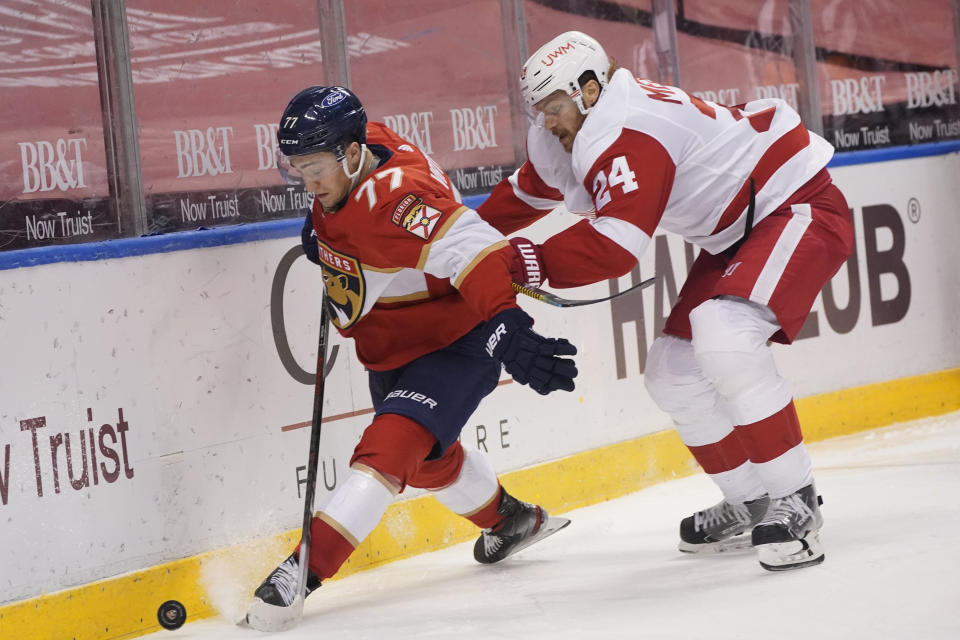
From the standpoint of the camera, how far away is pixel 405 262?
286 cm

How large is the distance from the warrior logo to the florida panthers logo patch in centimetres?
19

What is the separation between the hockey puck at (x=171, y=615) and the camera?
3.01 meters

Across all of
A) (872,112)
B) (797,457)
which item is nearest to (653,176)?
(797,457)

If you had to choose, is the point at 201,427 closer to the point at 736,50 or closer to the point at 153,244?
the point at 153,244

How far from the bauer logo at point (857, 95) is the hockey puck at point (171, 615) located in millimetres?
3565

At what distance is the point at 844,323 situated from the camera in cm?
493

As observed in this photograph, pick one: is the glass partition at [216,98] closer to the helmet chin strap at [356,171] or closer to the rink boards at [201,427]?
the rink boards at [201,427]

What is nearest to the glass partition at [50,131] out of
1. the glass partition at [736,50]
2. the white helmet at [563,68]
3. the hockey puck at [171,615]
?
the hockey puck at [171,615]

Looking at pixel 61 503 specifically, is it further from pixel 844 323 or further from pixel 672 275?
pixel 844 323

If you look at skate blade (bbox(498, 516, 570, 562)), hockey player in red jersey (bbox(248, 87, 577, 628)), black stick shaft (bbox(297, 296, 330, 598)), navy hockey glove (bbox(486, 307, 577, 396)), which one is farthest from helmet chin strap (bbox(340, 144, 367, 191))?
skate blade (bbox(498, 516, 570, 562))

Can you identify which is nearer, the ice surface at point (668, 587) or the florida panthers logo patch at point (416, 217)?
the ice surface at point (668, 587)

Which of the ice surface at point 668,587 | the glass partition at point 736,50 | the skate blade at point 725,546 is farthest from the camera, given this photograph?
the glass partition at point 736,50

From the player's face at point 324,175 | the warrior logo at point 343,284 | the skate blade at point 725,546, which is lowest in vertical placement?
the skate blade at point 725,546

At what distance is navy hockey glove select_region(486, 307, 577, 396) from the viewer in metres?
2.68
